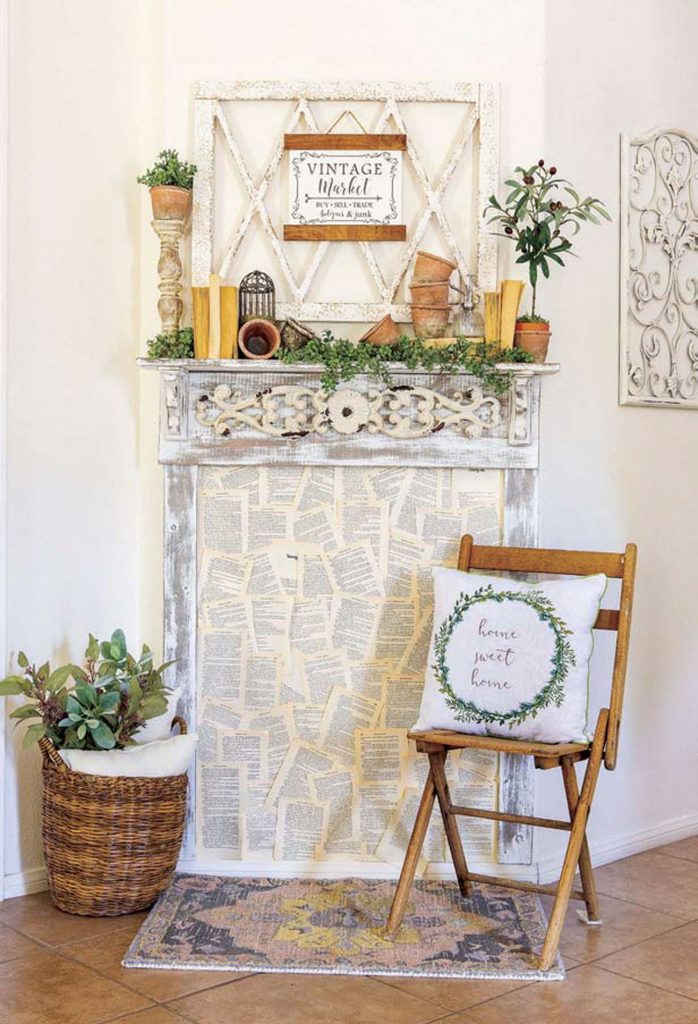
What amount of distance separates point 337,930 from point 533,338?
1.63 m

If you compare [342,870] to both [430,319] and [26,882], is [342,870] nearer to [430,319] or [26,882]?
[26,882]

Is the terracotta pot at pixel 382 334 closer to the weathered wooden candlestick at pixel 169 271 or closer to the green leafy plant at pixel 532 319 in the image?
the green leafy plant at pixel 532 319

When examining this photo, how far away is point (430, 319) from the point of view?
3285mm

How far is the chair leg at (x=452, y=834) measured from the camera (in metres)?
3.12

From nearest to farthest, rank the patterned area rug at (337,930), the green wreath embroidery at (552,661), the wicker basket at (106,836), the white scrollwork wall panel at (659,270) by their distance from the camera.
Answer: the patterned area rug at (337,930)
the green wreath embroidery at (552,661)
the wicker basket at (106,836)
the white scrollwork wall panel at (659,270)

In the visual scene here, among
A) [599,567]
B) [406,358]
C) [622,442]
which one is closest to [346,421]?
[406,358]

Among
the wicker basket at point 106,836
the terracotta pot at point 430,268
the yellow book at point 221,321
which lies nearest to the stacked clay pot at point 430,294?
the terracotta pot at point 430,268

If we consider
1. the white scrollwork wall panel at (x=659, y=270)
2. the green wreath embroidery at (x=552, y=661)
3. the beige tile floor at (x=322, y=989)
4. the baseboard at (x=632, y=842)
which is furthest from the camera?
the white scrollwork wall panel at (x=659, y=270)

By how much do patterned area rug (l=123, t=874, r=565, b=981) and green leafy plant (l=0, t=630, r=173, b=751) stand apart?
0.48 meters

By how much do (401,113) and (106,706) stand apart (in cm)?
182

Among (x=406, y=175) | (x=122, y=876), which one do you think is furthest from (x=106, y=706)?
(x=406, y=175)

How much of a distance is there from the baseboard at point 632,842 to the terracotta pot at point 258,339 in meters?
1.63

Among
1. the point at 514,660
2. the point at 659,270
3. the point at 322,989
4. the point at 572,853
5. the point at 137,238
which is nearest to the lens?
the point at 322,989

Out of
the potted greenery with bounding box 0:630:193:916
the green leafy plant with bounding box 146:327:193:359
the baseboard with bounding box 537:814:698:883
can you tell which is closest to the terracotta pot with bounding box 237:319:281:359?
the green leafy plant with bounding box 146:327:193:359
